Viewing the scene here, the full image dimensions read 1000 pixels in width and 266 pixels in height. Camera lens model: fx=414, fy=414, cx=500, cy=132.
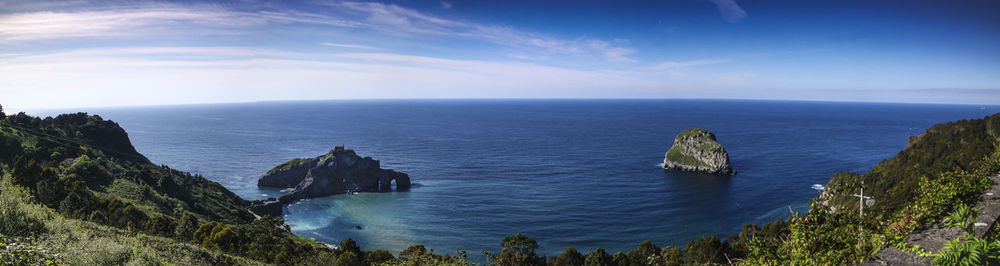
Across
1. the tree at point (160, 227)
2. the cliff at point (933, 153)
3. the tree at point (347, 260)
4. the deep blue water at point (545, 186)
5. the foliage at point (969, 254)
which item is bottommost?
the deep blue water at point (545, 186)

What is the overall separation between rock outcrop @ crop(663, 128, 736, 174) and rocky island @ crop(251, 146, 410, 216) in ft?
225

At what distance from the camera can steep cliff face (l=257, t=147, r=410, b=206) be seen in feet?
300

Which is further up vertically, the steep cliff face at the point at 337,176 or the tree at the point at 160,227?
the tree at the point at 160,227

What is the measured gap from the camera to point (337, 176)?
305 ft

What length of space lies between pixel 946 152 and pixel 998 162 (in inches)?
2902

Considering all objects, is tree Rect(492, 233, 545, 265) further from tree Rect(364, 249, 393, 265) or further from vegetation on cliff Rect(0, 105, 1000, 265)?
tree Rect(364, 249, 393, 265)

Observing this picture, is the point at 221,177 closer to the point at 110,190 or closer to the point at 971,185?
the point at 110,190

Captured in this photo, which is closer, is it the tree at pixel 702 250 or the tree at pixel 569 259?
the tree at pixel 702 250

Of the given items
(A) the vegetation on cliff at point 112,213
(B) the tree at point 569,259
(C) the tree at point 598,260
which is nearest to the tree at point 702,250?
(C) the tree at point 598,260

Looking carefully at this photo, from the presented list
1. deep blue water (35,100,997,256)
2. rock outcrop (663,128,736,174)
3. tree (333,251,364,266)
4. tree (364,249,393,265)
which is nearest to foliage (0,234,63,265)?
tree (333,251,364,266)

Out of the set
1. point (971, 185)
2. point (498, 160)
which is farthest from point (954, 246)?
point (498, 160)

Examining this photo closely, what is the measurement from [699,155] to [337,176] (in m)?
88.7

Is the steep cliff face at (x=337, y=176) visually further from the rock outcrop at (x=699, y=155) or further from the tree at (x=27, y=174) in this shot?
the rock outcrop at (x=699, y=155)

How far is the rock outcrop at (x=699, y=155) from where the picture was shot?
10188cm
